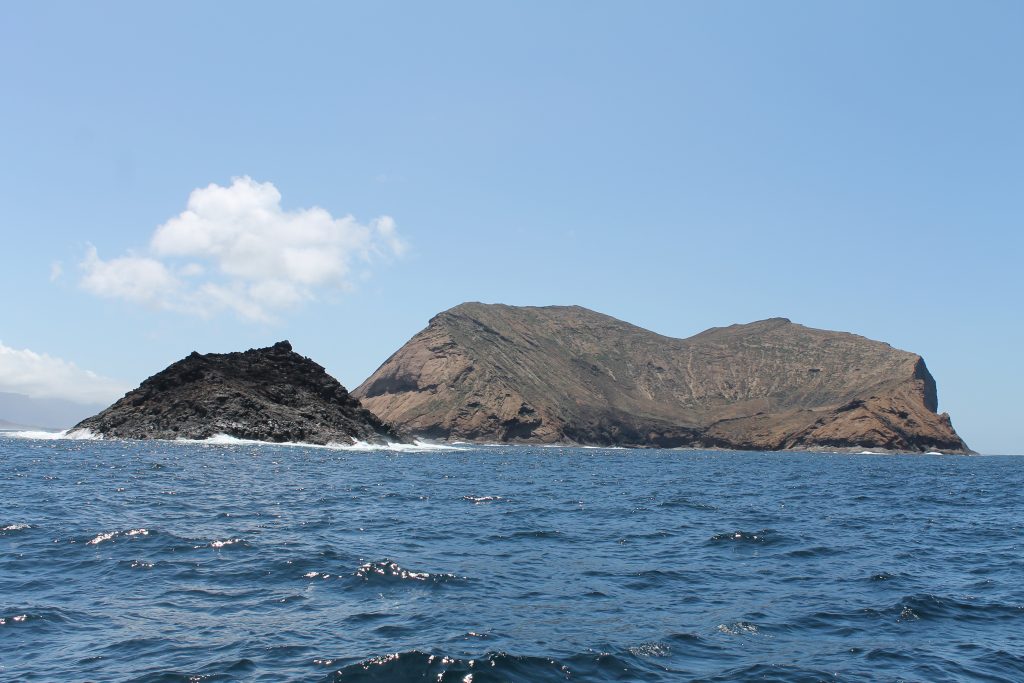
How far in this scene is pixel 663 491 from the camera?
169ft

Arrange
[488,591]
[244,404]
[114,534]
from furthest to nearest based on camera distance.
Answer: [244,404] < [114,534] < [488,591]

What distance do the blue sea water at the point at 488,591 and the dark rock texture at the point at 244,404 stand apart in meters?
74.5

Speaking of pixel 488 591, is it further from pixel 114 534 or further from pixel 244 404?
pixel 244 404

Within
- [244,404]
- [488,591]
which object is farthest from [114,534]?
[244,404]

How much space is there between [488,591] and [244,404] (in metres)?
104

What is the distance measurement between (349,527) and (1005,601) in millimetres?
21396

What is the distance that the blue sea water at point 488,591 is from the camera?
13.5 metres

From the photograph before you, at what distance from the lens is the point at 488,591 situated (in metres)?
19.1

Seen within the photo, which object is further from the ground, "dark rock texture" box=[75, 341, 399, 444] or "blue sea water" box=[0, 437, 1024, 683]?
"dark rock texture" box=[75, 341, 399, 444]

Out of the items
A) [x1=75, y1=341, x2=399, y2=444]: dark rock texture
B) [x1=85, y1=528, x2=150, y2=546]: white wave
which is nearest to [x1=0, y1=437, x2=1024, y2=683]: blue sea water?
[x1=85, y1=528, x2=150, y2=546]: white wave

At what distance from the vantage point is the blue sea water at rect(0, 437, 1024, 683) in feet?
44.2

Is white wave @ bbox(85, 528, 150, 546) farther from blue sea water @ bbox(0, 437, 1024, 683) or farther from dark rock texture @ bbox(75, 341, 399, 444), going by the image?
dark rock texture @ bbox(75, 341, 399, 444)

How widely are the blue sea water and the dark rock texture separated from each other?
74.5 meters

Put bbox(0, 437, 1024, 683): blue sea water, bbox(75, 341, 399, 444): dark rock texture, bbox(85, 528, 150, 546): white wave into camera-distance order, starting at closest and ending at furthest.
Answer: bbox(0, 437, 1024, 683): blue sea water
bbox(85, 528, 150, 546): white wave
bbox(75, 341, 399, 444): dark rock texture
